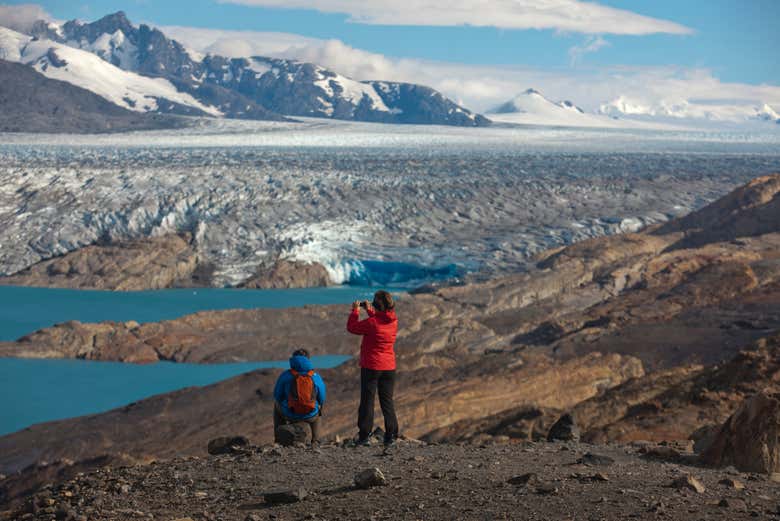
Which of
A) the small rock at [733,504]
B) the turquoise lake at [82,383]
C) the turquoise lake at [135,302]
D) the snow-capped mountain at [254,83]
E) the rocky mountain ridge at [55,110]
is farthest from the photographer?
the snow-capped mountain at [254,83]

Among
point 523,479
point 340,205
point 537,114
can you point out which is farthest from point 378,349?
point 537,114

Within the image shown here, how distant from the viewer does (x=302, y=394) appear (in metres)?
5.84

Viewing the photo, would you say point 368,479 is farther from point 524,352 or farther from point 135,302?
point 135,302

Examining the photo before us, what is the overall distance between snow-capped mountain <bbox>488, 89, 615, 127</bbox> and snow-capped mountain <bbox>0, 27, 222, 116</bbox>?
112 feet

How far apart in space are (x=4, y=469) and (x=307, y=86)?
108 m

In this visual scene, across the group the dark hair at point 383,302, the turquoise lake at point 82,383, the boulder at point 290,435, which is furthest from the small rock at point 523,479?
the turquoise lake at point 82,383

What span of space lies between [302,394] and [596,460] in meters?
1.69

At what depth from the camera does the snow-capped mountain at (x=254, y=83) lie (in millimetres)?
108562

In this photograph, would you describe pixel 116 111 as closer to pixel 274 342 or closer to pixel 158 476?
pixel 274 342

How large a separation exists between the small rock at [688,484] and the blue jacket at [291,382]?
213cm

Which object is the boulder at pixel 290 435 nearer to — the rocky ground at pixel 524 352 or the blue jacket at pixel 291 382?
the blue jacket at pixel 291 382

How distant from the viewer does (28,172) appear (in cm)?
3212

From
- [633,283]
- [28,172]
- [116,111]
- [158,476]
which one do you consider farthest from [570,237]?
[116,111]

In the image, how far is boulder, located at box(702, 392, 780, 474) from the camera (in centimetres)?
510
